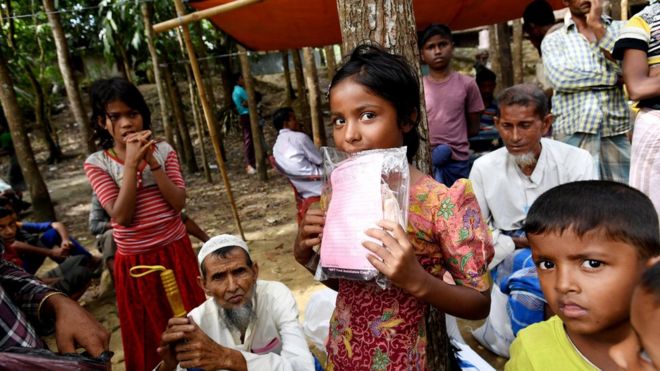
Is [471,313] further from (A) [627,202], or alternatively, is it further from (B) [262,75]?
(B) [262,75]

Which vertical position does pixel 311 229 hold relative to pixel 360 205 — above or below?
below

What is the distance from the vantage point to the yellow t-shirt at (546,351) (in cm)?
121

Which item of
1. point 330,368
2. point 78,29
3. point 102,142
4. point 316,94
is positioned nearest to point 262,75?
point 78,29

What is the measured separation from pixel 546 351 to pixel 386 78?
949mm

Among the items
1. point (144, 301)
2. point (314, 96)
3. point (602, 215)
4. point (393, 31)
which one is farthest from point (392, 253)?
point (314, 96)

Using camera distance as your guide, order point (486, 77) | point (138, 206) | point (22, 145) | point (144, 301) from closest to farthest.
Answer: point (138, 206) < point (144, 301) < point (486, 77) < point (22, 145)

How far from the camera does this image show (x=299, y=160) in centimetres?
476

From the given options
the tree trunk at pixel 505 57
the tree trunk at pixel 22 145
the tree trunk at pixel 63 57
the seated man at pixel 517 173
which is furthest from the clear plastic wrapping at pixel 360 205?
the tree trunk at pixel 505 57

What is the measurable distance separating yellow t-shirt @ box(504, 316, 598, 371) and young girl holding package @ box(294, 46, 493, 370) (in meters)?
0.18

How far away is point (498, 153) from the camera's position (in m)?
2.75

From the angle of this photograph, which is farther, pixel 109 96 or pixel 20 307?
pixel 109 96

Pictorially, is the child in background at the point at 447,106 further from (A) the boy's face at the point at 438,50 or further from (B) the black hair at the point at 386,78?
(B) the black hair at the point at 386,78

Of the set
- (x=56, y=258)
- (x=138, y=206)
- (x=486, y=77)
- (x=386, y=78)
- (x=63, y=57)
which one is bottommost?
(x=56, y=258)

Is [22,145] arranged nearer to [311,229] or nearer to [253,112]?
[253,112]
